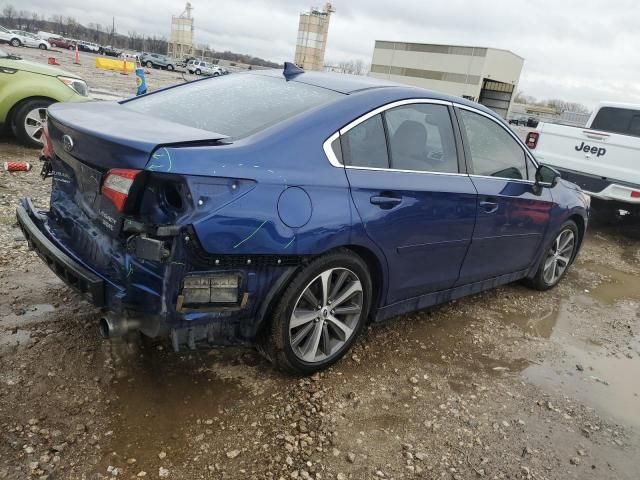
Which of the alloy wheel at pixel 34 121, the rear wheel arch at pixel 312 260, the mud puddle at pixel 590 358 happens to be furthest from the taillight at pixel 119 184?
the alloy wheel at pixel 34 121

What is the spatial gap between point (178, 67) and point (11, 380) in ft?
211

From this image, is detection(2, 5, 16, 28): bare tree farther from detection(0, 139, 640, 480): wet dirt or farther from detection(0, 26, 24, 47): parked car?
detection(0, 139, 640, 480): wet dirt

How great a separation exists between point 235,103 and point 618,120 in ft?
26.9

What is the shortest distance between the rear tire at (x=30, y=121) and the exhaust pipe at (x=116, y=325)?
595cm

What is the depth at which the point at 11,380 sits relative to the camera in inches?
109

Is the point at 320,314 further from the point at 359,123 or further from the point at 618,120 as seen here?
the point at 618,120

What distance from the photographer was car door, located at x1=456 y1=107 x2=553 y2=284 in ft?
12.4

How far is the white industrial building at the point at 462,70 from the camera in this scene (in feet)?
237

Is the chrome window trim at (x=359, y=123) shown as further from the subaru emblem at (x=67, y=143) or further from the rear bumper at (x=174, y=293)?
the subaru emblem at (x=67, y=143)

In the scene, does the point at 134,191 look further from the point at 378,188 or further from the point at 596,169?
the point at 596,169

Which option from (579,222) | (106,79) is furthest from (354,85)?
(106,79)

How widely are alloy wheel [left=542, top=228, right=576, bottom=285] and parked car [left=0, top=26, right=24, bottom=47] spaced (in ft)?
165

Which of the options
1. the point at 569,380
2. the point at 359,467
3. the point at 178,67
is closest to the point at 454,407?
the point at 359,467

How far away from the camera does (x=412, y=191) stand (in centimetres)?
321
